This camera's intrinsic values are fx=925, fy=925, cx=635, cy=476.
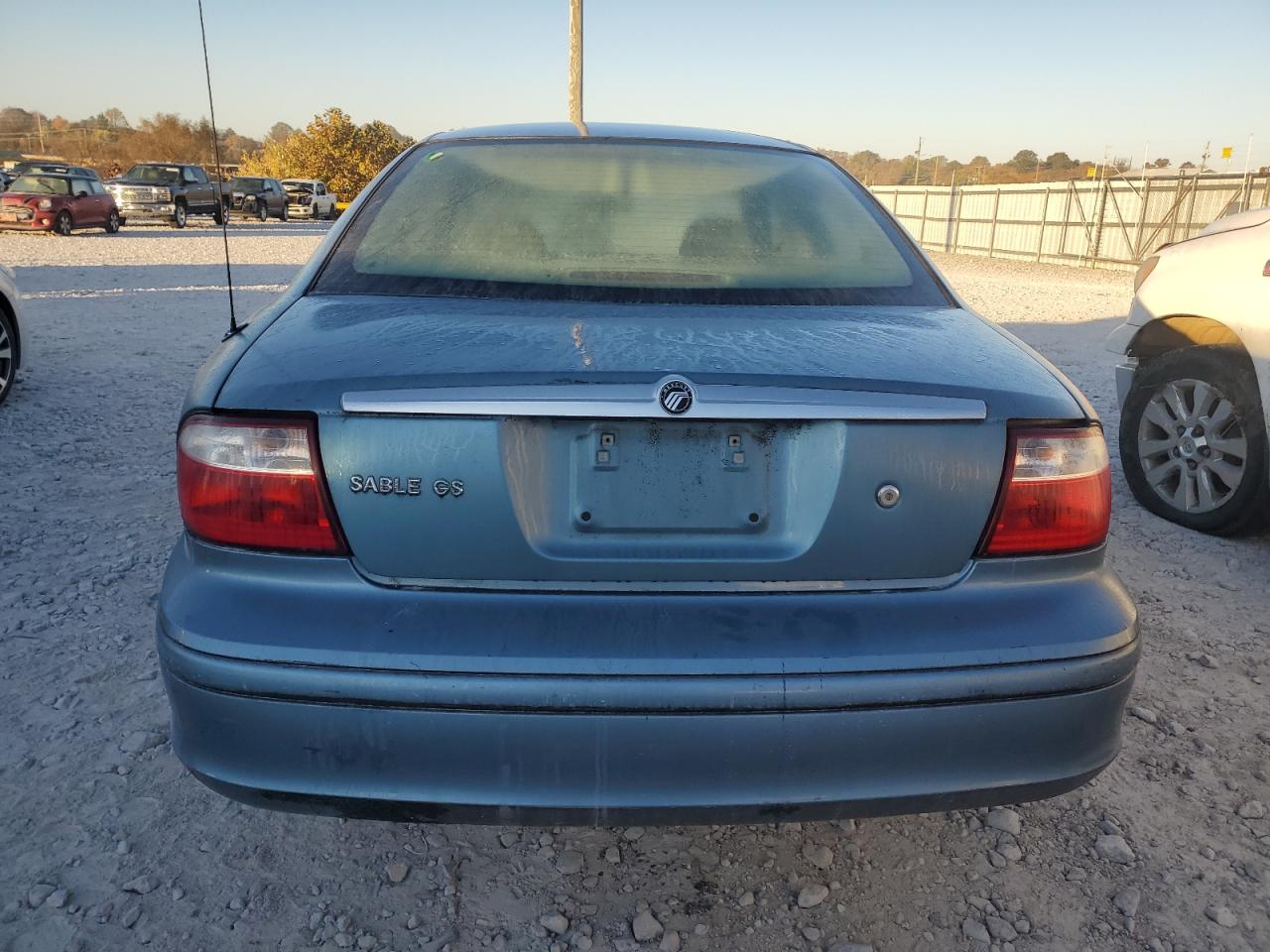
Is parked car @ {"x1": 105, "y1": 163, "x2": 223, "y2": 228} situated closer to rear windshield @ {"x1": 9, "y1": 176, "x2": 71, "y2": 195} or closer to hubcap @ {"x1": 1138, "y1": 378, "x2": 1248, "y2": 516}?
rear windshield @ {"x1": 9, "y1": 176, "x2": 71, "y2": 195}

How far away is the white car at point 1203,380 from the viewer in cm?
388

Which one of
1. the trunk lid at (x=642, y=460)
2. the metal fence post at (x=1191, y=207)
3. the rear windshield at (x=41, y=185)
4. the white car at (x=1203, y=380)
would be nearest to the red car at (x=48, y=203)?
the rear windshield at (x=41, y=185)

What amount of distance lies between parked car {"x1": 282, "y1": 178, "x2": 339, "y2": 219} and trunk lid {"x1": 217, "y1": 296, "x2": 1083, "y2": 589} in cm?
3981

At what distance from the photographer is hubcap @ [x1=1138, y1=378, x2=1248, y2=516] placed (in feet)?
13.2

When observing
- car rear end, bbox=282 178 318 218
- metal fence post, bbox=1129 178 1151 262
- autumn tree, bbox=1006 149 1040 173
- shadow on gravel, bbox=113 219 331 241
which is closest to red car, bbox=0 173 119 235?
shadow on gravel, bbox=113 219 331 241

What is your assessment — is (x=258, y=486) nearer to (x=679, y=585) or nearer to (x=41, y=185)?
(x=679, y=585)

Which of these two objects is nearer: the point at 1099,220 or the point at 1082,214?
the point at 1099,220

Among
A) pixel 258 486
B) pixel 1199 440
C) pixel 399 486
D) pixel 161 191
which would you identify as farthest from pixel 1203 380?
pixel 161 191

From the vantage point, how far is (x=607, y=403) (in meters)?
1.48

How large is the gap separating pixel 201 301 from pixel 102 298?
1229 mm

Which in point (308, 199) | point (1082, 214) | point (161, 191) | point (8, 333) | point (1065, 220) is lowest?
point (8, 333)

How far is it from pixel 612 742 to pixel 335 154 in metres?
53.9

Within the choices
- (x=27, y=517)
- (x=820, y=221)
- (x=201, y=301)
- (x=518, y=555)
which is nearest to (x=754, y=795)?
(x=518, y=555)

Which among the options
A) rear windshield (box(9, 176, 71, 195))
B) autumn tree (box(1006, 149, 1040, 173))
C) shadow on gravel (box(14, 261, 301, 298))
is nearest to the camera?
shadow on gravel (box(14, 261, 301, 298))
